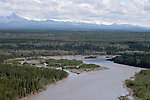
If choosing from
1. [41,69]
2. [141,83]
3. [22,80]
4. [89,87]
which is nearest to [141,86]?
[141,83]

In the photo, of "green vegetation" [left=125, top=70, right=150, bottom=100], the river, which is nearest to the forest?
"green vegetation" [left=125, top=70, right=150, bottom=100]

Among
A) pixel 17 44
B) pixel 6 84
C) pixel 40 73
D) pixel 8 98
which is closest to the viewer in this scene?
pixel 8 98

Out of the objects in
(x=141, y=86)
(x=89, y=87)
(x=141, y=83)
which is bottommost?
(x=89, y=87)

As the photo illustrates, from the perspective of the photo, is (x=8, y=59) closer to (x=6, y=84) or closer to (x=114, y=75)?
(x=114, y=75)

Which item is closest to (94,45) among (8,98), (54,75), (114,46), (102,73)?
(114,46)

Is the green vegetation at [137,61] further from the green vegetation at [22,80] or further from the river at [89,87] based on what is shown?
the green vegetation at [22,80]

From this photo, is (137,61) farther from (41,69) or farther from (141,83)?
(41,69)
